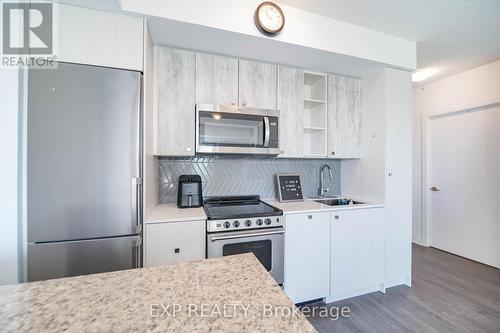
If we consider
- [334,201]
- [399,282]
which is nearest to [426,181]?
[399,282]

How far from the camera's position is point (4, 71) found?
4.29ft

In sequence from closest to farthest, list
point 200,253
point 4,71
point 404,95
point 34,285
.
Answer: point 34,285 → point 4,71 → point 200,253 → point 404,95

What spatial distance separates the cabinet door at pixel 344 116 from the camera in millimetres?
2510

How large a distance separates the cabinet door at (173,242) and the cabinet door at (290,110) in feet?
3.77

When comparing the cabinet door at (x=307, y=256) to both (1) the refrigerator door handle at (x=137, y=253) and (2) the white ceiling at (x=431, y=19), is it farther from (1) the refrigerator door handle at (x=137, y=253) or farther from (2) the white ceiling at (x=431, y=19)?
(2) the white ceiling at (x=431, y=19)

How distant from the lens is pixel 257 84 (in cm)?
217

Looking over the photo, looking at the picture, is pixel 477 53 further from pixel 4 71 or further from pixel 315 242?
pixel 4 71

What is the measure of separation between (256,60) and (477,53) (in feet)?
8.69

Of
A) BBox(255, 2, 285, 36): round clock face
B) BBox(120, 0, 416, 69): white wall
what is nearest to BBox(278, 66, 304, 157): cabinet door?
BBox(120, 0, 416, 69): white wall

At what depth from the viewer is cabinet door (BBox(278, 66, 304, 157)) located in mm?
2271

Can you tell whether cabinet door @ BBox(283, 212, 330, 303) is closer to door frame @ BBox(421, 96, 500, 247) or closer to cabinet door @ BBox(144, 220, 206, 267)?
cabinet door @ BBox(144, 220, 206, 267)

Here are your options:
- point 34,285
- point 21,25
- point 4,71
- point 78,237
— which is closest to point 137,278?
point 34,285

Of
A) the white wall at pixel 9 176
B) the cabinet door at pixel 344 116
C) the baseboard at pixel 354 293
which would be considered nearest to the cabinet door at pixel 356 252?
the baseboard at pixel 354 293

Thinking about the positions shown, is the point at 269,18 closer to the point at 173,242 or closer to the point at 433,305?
the point at 173,242
